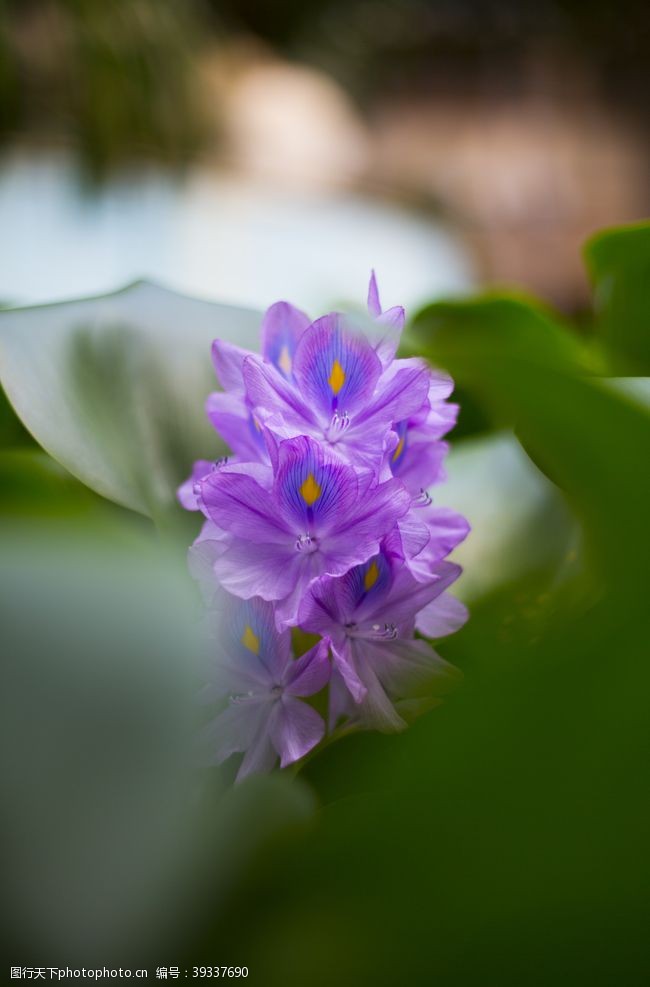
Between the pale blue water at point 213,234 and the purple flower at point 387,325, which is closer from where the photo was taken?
the purple flower at point 387,325

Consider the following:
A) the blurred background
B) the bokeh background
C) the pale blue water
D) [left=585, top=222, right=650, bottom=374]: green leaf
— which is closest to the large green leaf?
the bokeh background

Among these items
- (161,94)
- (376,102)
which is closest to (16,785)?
(161,94)

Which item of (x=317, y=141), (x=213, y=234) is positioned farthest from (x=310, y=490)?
(x=317, y=141)

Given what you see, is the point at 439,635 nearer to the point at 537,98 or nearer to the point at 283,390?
the point at 283,390

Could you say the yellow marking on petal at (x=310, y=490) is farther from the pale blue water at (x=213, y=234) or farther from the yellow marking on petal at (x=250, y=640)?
the pale blue water at (x=213, y=234)

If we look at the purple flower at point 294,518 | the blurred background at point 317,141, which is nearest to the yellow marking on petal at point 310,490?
the purple flower at point 294,518

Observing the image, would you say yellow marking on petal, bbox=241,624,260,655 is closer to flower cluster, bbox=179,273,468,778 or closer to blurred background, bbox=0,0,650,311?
flower cluster, bbox=179,273,468,778
